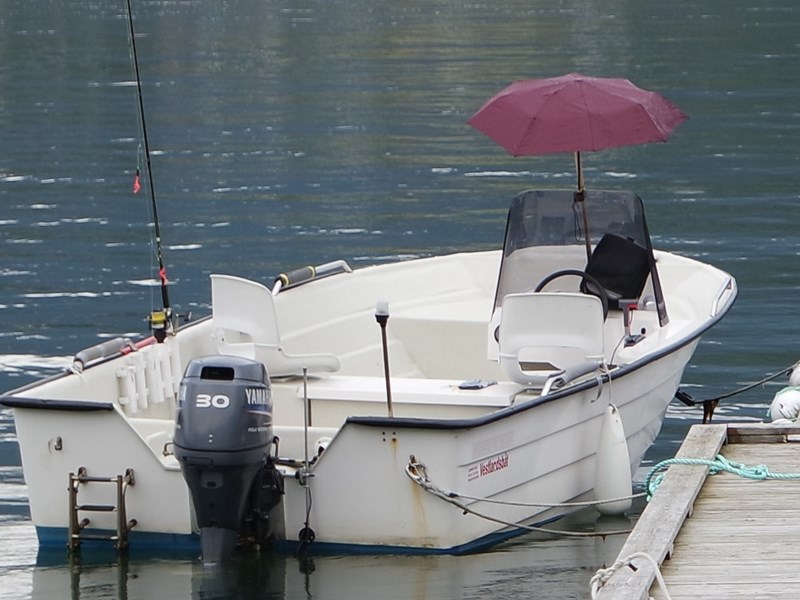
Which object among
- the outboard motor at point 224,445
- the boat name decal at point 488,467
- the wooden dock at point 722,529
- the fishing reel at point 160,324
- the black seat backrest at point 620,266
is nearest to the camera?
the wooden dock at point 722,529

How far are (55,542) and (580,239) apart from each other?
11.8ft

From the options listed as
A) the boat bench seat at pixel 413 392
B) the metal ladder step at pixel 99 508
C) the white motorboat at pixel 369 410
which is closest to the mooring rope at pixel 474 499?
the white motorboat at pixel 369 410

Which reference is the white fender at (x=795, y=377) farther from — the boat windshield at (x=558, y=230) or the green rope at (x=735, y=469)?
the green rope at (x=735, y=469)

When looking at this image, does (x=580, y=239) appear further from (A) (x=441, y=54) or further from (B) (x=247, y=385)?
(A) (x=441, y=54)

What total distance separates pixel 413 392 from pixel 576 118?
1.83 m

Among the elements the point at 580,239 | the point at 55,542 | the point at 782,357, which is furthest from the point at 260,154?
the point at 55,542

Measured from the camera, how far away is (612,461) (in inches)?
348

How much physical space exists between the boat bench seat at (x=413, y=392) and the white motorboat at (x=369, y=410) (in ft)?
0.04

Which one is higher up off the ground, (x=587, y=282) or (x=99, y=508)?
(x=587, y=282)

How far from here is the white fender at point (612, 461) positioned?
29.0 feet

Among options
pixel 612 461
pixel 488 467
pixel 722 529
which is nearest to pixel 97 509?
pixel 488 467

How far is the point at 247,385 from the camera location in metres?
7.80

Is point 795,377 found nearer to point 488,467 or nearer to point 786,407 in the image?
point 786,407

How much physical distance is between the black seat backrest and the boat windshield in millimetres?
211
